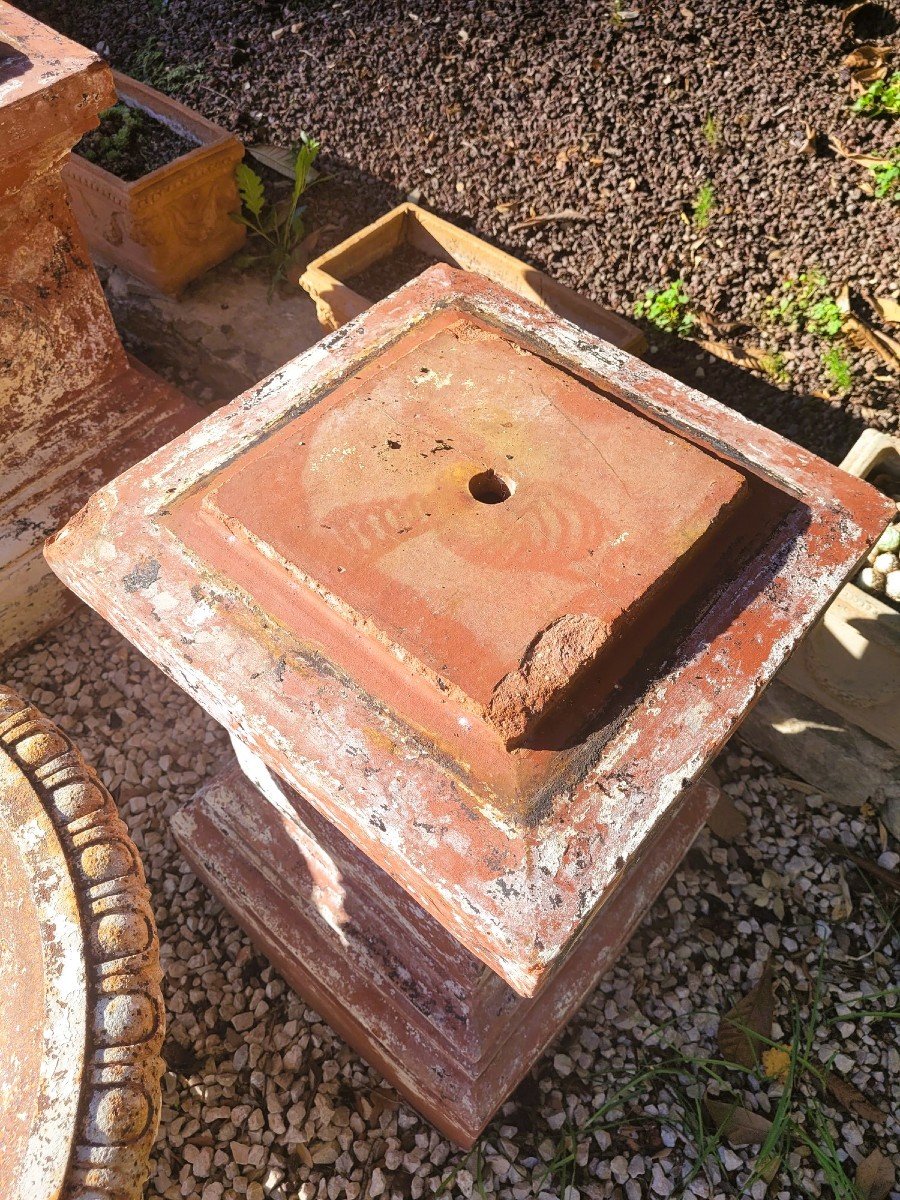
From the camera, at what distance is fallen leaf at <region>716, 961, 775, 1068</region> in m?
2.34

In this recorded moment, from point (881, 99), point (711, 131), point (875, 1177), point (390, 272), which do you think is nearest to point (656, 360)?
point (711, 131)

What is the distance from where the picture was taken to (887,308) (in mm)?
3178

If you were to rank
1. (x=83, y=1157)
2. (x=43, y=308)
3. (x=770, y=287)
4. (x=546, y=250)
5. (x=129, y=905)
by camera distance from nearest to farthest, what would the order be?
1. (x=83, y=1157)
2. (x=129, y=905)
3. (x=43, y=308)
4. (x=770, y=287)
5. (x=546, y=250)

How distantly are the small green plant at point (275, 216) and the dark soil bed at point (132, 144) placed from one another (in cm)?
35

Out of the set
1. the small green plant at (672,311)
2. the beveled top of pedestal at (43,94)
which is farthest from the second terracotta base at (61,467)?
the small green plant at (672,311)

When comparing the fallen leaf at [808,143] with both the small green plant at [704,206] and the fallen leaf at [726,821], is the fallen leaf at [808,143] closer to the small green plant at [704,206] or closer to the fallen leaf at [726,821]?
the small green plant at [704,206]

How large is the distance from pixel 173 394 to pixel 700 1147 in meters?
2.85

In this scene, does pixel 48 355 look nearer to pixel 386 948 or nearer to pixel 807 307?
pixel 386 948

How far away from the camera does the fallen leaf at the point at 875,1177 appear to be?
7.04 ft

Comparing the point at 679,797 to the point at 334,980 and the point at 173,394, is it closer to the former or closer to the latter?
the point at 334,980

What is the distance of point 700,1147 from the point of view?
2174 millimetres

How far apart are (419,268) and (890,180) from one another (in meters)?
1.88

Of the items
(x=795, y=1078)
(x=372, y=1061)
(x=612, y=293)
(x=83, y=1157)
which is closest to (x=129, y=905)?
(x=83, y=1157)

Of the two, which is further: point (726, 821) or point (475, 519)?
point (726, 821)
